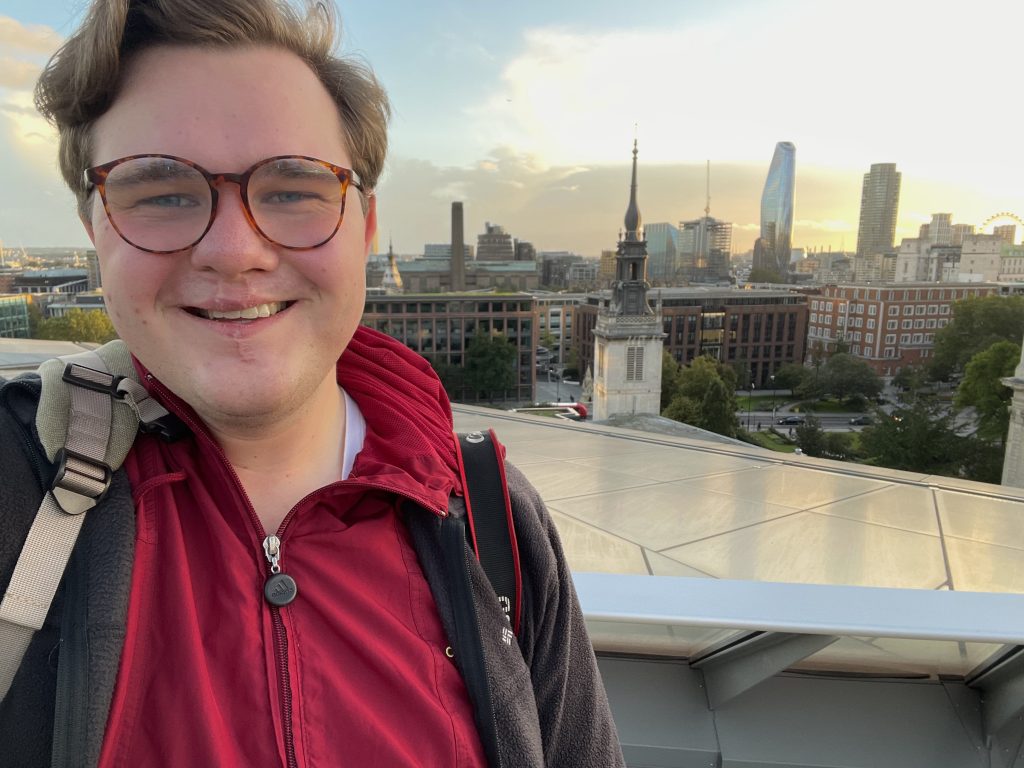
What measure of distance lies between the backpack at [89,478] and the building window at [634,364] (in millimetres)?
31428

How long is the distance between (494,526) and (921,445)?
19.6m

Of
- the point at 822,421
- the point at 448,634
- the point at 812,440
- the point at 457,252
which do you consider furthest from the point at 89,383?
the point at 457,252

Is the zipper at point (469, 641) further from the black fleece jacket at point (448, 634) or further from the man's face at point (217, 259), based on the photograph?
the man's face at point (217, 259)

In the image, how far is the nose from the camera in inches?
33.8

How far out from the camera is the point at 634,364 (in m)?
32.1

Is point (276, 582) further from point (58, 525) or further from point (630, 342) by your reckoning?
point (630, 342)

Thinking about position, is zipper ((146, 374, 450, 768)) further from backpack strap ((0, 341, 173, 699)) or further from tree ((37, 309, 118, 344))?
tree ((37, 309, 118, 344))

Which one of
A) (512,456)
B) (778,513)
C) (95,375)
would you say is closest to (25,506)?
(95,375)

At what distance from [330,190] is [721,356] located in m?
47.8

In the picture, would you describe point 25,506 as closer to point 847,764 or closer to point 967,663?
point 847,764

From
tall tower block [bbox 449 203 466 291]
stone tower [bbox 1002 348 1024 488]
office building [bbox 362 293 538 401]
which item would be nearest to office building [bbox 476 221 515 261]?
tall tower block [bbox 449 203 466 291]

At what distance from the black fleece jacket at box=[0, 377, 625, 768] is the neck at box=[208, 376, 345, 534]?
171 mm

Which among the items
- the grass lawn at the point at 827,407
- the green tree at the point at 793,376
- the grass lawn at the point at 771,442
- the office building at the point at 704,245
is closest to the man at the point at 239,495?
the grass lawn at the point at 771,442

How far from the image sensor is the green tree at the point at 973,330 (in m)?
32.2
